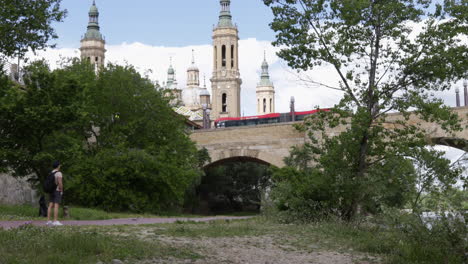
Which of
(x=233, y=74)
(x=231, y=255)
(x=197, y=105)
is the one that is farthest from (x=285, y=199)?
(x=197, y=105)

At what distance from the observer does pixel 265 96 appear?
166 m

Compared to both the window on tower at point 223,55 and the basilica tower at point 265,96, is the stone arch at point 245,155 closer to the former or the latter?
the window on tower at point 223,55

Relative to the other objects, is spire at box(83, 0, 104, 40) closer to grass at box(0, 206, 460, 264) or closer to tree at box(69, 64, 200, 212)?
tree at box(69, 64, 200, 212)

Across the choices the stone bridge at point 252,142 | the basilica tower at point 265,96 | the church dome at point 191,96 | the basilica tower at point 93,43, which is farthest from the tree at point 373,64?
the basilica tower at point 265,96

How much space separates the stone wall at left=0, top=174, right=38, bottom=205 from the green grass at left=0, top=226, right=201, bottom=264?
22070 millimetres

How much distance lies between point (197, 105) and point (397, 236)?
422 ft

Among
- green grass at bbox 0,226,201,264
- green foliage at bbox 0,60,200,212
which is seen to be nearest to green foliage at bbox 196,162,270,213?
green foliage at bbox 0,60,200,212

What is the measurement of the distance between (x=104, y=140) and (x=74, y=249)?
22.7 meters

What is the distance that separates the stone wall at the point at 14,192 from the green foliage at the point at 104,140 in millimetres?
3360

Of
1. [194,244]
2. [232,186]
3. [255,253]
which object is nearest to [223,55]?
[232,186]

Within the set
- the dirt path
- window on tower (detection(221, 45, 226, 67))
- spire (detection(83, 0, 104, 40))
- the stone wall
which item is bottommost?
the dirt path

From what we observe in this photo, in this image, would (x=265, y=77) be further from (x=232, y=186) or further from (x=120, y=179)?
(x=120, y=179)

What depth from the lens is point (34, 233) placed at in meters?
10.3

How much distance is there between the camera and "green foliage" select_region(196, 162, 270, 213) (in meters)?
55.2
